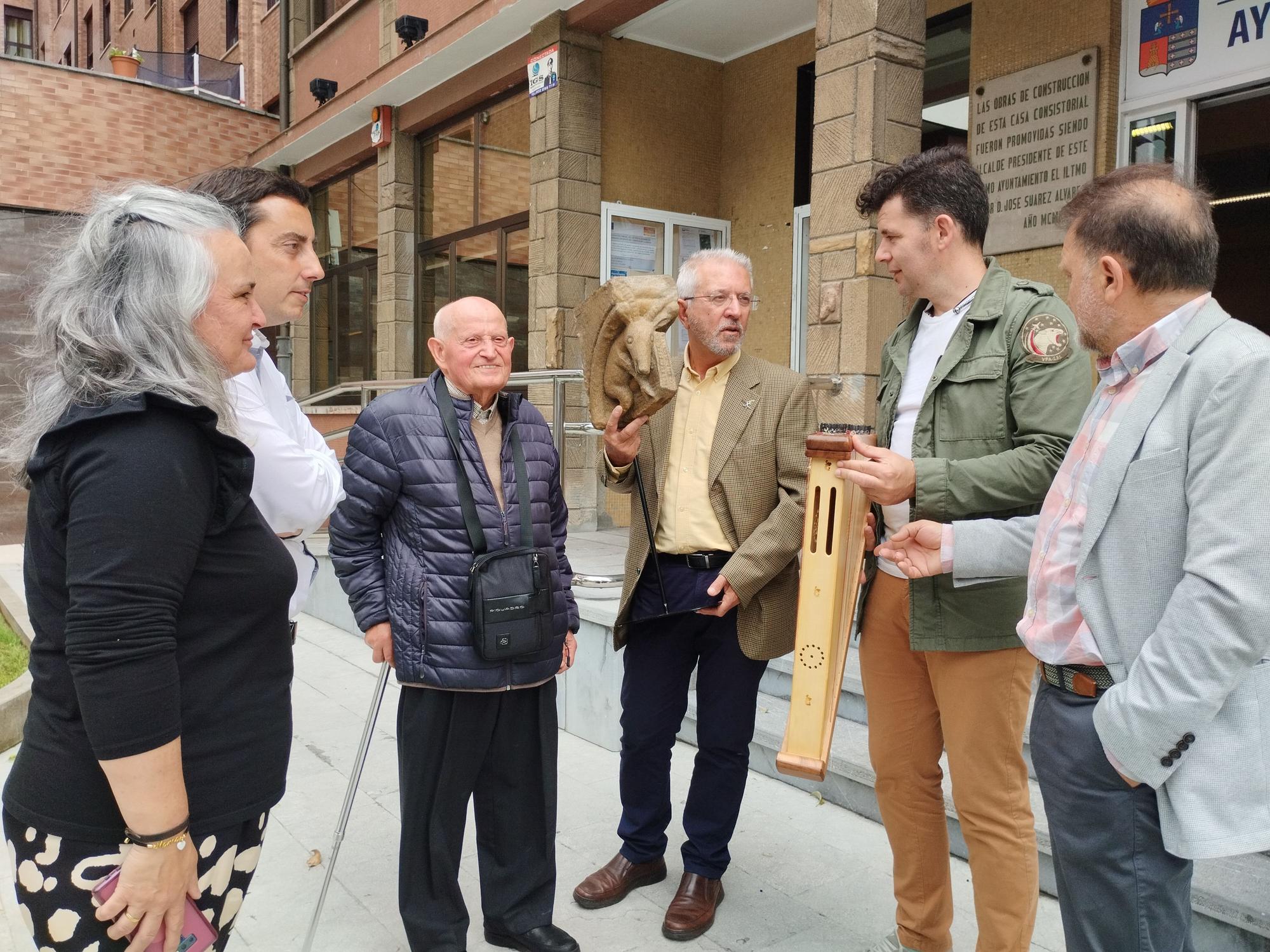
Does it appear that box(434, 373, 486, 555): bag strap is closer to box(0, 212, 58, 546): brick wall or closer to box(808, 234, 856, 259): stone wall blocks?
box(808, 234, 856, 259): stone wall blocks

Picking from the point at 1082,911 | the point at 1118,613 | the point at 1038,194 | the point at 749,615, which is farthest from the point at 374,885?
the point at 1038,194

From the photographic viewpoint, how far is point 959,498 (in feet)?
6.92

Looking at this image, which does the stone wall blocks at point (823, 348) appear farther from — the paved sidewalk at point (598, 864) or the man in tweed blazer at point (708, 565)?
the man in tweed blazer at point (708, 565)

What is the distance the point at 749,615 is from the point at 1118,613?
4.44ft

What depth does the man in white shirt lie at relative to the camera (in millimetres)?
2072

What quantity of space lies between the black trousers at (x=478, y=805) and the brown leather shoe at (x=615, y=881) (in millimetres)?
221

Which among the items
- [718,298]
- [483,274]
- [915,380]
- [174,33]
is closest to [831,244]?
[718,298]

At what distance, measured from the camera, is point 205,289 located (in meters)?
1.45

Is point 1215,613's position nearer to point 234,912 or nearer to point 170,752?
point 170,752

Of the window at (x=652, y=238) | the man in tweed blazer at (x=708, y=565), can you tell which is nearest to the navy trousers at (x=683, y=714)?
the man in tweed blazer at (x=708, y=565)

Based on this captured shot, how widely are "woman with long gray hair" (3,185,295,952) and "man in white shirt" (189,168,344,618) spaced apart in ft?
1.79

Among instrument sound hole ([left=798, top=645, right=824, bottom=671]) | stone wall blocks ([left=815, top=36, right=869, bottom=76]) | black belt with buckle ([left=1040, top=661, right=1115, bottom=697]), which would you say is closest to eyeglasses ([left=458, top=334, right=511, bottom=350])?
instrument sound hole ([left=798, top=645, right=824, bottom=671])

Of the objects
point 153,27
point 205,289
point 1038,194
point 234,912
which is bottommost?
point 234,912

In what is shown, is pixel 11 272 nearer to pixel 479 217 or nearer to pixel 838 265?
pixel 479 217
